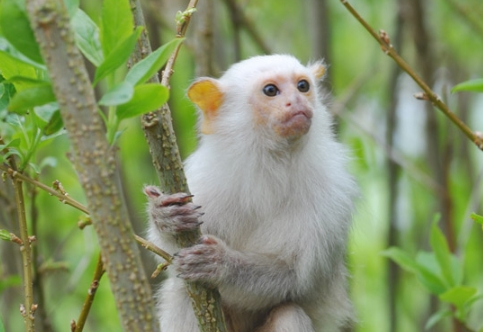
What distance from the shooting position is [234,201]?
4523mm

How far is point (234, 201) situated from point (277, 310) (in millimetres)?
659

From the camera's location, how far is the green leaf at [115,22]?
2.27 metres

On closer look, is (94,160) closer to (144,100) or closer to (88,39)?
(144,100)

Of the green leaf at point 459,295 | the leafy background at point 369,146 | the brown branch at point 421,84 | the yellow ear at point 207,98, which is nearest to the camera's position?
the brown branch at point 421,84

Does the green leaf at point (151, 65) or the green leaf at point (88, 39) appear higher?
the green leaf at point (88, 39)

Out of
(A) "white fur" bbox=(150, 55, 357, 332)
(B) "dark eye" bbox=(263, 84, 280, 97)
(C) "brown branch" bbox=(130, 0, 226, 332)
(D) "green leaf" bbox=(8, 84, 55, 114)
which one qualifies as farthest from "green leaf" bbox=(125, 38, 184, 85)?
(B) "dark eye" bbox=(263, 84, 280, 97)

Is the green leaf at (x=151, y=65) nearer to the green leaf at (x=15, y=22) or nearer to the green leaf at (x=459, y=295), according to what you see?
the green leaf at (x=15, y=22)

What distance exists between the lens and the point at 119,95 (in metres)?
2.08

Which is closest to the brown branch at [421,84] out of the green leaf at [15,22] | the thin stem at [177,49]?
the thin stem at [177,49]

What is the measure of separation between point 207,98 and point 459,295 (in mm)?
1845

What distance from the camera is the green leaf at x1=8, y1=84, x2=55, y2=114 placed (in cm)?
210

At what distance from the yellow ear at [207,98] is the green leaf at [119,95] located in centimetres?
256

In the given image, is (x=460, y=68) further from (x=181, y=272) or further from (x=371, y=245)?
(x=181, y=272)

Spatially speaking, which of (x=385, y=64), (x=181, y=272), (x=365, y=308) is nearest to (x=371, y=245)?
(x=365, y=308)
